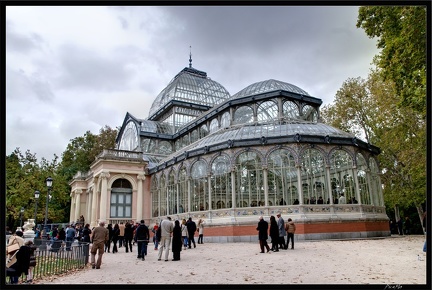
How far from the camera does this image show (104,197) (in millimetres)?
29484

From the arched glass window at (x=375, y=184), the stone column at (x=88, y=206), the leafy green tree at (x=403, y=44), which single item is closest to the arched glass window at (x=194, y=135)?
the stone column at (x=88, y=206)

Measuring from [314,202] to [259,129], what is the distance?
21.5 ft

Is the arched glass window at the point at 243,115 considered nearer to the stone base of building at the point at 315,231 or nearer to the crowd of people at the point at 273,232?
the stone base of building at the point at 315,231

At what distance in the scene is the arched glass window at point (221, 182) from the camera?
22234 millimetres

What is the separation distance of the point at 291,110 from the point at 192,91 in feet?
57.0

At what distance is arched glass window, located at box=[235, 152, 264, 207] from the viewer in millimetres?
21297

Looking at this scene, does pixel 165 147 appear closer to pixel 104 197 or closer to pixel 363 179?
pixel 104 197

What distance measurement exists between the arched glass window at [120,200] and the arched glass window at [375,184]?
20.2 meters

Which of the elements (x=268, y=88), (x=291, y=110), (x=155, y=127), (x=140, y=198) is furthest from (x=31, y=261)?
(x=155, y=127)

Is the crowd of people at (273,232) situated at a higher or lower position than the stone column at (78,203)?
lower

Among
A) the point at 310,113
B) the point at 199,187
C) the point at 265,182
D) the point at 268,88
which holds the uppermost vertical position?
the point at 268,88

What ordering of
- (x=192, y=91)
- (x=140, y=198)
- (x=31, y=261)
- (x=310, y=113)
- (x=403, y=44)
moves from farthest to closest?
1. (x=192, y=91)
2. (x=140, y=198)
3. (x=310, y=113)
4. (x=403, y=44)
5. (x=31, y=261)

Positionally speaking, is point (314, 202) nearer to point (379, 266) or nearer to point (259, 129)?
point (259, 129)
